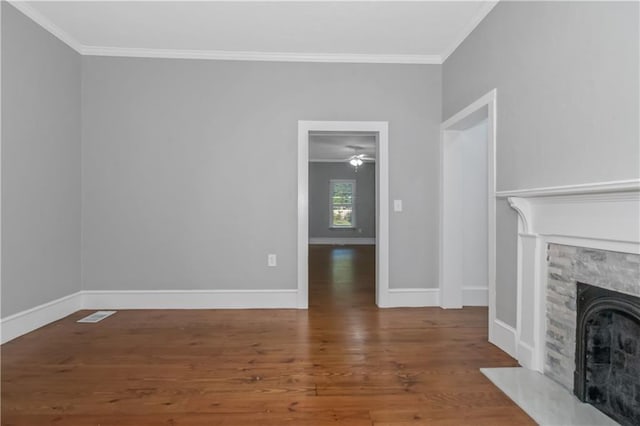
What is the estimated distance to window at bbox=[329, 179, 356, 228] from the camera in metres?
11.0

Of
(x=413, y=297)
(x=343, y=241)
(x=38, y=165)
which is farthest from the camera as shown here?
(x=343, y=241)

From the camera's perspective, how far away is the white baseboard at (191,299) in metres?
3.62

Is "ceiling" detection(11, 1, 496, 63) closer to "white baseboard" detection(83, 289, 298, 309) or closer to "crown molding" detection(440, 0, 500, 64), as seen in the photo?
"crown molding" detection(440, 0, 500, 64)

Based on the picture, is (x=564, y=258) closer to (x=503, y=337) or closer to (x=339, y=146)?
(x=503, y=337)

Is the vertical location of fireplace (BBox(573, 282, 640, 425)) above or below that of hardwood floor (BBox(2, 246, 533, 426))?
above

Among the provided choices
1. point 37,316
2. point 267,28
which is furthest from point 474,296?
point 37,316

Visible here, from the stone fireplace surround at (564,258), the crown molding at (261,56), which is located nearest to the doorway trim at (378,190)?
the crown molding at (261,56)

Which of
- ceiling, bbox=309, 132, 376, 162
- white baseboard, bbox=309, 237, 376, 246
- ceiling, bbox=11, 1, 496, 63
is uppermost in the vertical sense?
ceiling, bbox=11, 1, 496, 63

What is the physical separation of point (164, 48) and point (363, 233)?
838 cm

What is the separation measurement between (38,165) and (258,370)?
265cm

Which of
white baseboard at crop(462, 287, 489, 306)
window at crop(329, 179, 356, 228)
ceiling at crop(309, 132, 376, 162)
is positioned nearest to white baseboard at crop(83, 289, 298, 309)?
white baseboard at crop(462, 287, 489, 306)

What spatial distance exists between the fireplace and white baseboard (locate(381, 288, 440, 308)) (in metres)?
1.88

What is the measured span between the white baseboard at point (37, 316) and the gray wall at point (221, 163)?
24 cm

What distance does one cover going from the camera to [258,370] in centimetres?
225
